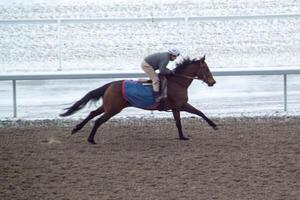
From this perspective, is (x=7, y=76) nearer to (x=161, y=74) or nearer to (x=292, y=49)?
(x=161, y=74)

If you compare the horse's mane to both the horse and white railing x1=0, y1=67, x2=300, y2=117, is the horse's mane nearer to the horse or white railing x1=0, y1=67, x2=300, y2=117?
the horse

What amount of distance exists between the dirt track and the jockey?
2.67 feet

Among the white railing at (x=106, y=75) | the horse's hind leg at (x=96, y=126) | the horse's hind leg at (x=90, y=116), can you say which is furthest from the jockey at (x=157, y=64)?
the white railing at (x=106, y=75)

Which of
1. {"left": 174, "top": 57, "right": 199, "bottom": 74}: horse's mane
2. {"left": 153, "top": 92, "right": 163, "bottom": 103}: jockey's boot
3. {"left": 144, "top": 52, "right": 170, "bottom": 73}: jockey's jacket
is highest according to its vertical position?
{"left": 144, "top": 52, "right": 170, "bottom": 73}: jockey's jacket

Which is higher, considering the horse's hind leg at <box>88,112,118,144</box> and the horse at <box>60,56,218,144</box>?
the horse at <box>60,56,218,144</box>

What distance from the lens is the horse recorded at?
47.0ft

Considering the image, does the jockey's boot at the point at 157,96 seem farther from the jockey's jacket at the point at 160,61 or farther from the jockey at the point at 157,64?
the jockey's jacket at the point at 160,61

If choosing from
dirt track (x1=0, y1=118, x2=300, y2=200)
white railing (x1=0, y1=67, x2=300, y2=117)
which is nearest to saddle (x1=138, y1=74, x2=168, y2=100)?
dirt track (x1=0, y1=118, x2=300, y2=200)

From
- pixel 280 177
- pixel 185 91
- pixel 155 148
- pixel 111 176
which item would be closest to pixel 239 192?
pixel 280 177

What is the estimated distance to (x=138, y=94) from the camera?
1429 cm

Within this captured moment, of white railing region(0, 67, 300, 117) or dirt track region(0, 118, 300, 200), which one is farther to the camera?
white railing region(0, 67, 300, 117)

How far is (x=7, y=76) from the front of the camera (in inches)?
704

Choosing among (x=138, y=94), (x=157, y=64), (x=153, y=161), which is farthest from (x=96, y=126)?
(x=153, y=161)

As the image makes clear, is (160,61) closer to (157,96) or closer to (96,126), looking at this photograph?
(157,96)
